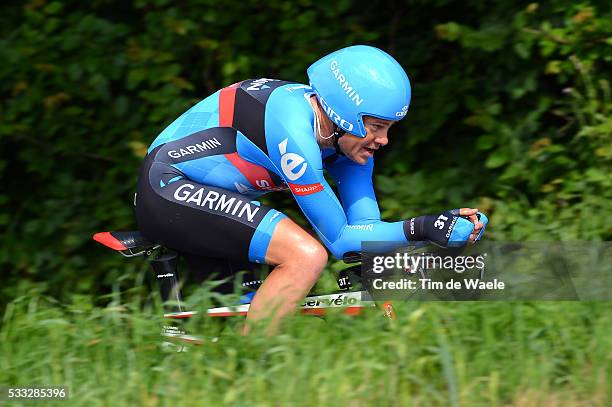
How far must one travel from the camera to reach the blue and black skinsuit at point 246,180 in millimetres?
4698

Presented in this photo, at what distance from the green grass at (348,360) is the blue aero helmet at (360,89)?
940 mm

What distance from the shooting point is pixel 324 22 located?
766 cm

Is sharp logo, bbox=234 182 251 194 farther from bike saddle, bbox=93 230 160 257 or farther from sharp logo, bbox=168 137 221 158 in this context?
bike saddle, bbox=93 230 160 257

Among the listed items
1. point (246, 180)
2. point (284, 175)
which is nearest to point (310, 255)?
point (284, 175)

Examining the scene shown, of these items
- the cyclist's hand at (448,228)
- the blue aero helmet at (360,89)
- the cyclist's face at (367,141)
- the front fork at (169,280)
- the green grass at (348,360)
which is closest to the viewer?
the green grass at (348,360)

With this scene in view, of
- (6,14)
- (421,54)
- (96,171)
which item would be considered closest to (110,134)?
(96,171)

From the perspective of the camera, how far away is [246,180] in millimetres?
5035

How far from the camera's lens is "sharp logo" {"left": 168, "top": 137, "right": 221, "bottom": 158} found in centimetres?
497

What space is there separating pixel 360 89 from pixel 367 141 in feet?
0.95

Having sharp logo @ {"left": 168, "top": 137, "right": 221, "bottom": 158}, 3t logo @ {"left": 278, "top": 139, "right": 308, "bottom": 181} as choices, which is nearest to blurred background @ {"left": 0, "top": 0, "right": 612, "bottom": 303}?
3t logo @ {"left": 278, "top": 139, "right": 308, "bottom": 181}

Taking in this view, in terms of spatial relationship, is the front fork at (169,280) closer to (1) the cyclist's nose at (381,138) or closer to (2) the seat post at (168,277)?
(2) the seat post at (168,277)

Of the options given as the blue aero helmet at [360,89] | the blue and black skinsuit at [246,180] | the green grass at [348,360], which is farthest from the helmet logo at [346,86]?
the green grass at [348,360]

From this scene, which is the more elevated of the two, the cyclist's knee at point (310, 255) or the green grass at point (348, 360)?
the cyclist's knee at point (310, 255)

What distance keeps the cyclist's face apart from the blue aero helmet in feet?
0.16
